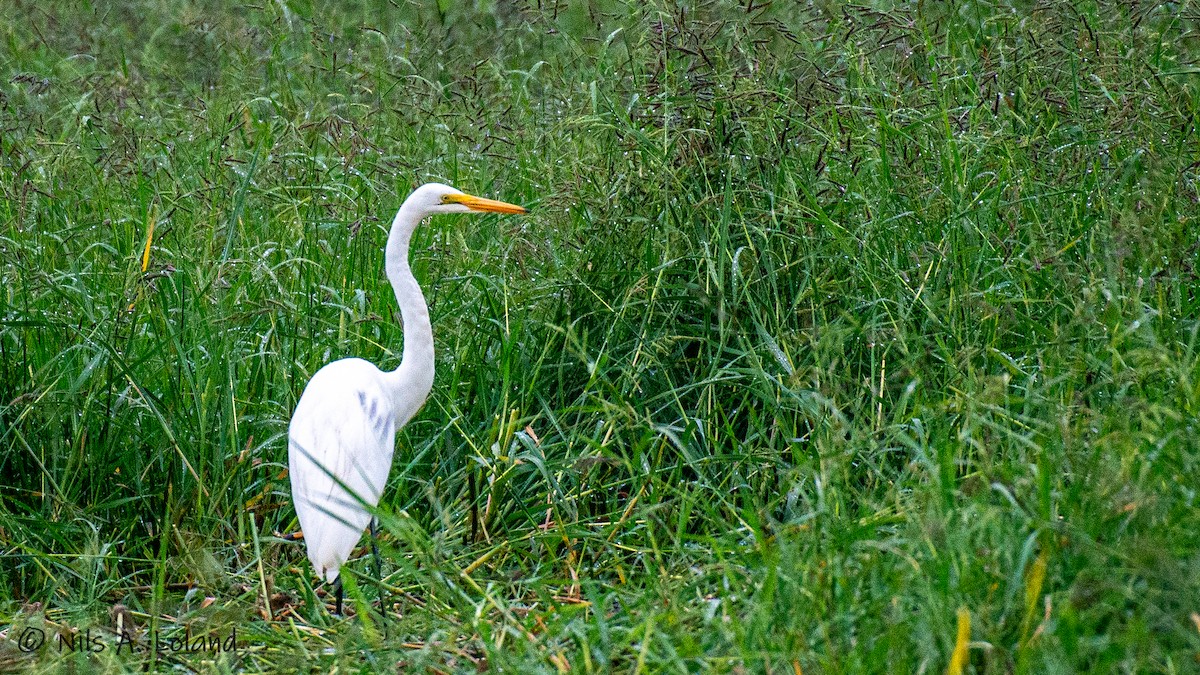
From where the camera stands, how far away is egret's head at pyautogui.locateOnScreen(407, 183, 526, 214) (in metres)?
2.99

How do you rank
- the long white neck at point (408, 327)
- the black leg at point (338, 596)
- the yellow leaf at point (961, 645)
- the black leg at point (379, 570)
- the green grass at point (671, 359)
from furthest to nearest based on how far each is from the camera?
the long white neck at point (408, 327)
the black leg at point (338, 596)
the black leg at point (379, 570)
the green grass at point (671, 359)
the yellow leaf at point (961, 645)

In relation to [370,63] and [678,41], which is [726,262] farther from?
[370,63]

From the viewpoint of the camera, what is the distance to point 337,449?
281 cm

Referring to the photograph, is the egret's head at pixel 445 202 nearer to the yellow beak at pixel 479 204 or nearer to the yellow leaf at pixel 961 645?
the yellow beak at pixel 479 204

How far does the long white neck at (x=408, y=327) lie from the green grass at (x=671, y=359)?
0.16 meters

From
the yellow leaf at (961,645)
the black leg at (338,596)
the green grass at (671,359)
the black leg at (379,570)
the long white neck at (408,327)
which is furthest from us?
the long white neck at (408,327)

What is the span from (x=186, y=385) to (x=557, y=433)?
2.97 feet

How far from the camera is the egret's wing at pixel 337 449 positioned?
2.61 meters

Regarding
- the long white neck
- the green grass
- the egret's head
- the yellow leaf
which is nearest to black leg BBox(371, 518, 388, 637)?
the green grass

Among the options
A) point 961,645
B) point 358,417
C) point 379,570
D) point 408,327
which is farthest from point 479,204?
point 961,645

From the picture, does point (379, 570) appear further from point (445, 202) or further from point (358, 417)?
point (445, 202)

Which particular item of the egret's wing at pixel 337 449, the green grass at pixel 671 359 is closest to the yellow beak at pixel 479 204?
the green grass at pixel 671 359

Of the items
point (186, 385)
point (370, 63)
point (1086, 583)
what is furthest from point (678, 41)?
point (370, 63)

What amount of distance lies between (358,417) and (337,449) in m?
0.08
